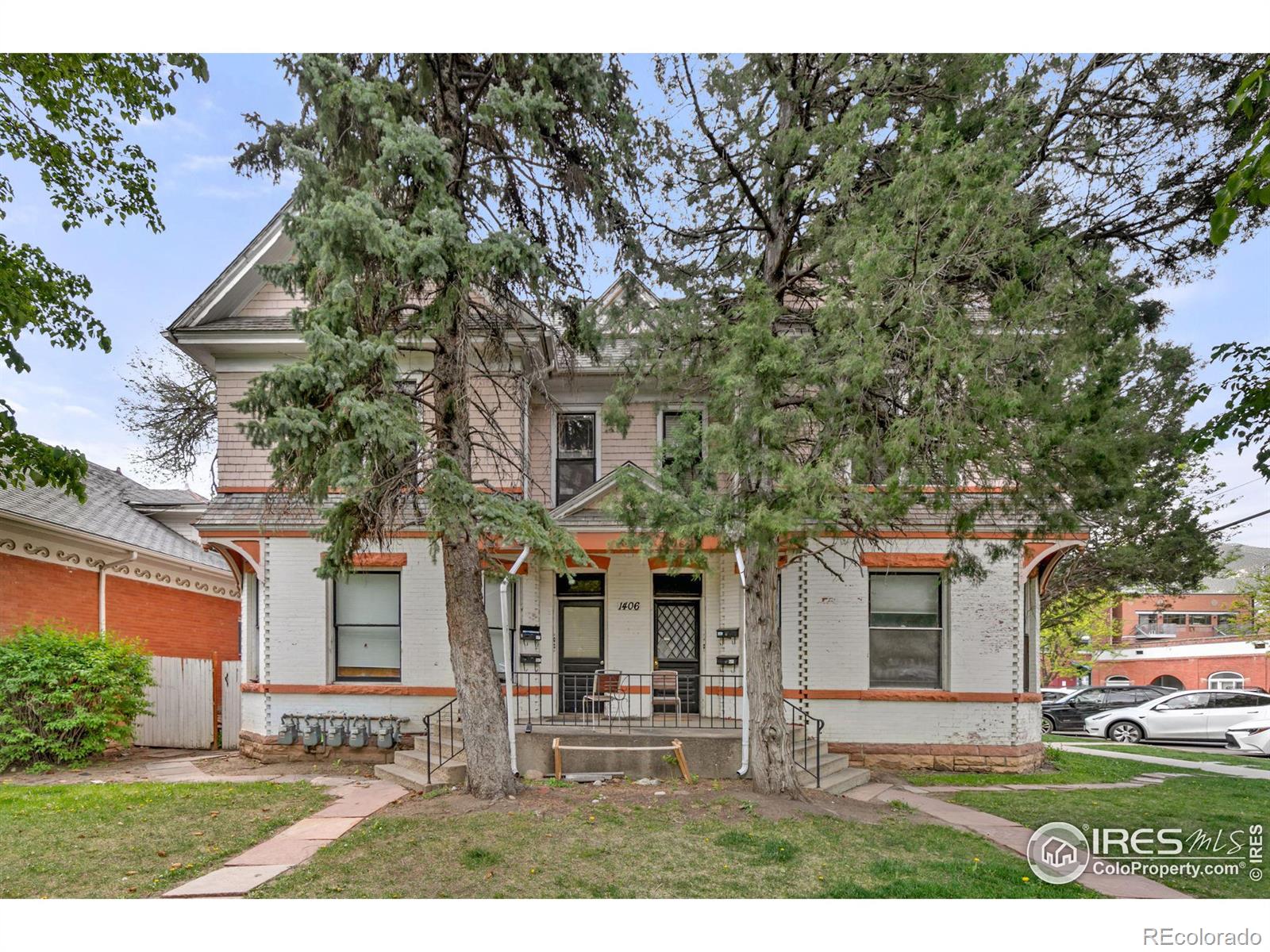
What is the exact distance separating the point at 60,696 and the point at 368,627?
4.14m

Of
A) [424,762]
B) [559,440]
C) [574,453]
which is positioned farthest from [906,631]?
[424,762]

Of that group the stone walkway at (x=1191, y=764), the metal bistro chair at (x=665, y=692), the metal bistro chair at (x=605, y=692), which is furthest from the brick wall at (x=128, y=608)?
the stone walkway at (x=1191, y=764)

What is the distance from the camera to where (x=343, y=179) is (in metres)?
8.22

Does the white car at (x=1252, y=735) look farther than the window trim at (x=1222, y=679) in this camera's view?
No

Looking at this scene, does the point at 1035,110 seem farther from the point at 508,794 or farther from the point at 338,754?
the point at 338,754

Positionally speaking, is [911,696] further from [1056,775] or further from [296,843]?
[296,843]

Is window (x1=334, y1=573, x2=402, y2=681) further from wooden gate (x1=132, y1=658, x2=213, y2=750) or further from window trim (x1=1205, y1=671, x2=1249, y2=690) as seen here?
window trim (x1=1205, y1=671, x2=1249, y2=690)

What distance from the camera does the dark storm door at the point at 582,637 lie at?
11805 mm

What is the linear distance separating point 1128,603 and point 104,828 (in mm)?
45400

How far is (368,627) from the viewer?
1122cm

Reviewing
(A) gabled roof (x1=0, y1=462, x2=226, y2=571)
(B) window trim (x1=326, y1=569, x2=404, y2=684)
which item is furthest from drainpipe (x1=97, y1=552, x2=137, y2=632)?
(B) window trim (x1=326, y1=569, x2=404, y2=684)

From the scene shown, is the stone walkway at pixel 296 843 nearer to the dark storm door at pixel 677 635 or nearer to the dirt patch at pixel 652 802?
the dirt patch at pixel 652 802

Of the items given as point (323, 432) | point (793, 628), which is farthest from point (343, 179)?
point (793, 628)

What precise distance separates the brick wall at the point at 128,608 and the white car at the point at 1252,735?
70.0 feet
